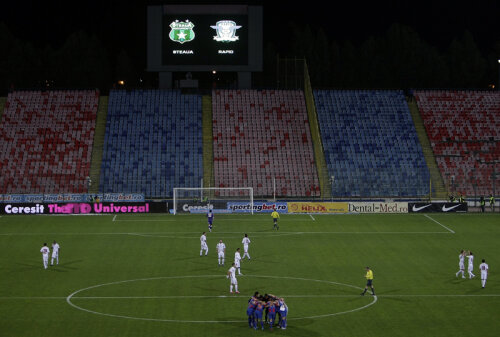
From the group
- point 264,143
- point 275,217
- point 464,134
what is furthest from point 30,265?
point 464,134

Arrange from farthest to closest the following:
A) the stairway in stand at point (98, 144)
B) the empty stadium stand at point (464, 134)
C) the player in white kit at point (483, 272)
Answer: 1. the empty stadium stand at point (464, 134)
2. the stairway in stand at point (98, 144)
3. the player in white kit at point (483, 272)

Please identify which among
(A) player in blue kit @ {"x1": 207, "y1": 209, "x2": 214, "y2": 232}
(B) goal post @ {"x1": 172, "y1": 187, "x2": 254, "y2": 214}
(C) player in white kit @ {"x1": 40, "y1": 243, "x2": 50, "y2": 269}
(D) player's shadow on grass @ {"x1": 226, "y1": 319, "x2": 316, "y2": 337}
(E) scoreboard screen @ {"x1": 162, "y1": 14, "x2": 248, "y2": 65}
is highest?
(E) scoreboard screen @ {"x1": 162, "y1": 14, "x2": 248, "y2": 65}

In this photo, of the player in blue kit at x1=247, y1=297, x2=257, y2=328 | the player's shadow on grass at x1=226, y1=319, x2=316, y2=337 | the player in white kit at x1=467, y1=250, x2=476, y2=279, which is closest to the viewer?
the player's shadow on grass at x1=226, y1=319, x2=316, y2=337

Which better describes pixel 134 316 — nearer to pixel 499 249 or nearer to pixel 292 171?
pixel 499 249

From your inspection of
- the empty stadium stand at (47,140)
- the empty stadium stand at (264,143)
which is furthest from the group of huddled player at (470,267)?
the empty stadium stand at (47,140)

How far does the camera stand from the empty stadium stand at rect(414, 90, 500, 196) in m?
80.8

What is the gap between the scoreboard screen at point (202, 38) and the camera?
8700 centimetres

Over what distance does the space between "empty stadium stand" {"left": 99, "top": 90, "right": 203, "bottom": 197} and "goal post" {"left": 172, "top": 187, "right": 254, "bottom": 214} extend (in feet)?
6.84

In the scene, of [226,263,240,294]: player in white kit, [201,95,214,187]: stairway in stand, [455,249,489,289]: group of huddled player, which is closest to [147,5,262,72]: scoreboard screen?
[201,95,214,187]: stairway in stand

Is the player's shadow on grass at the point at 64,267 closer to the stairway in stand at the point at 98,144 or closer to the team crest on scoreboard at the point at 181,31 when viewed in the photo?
the stairway in stand at the point at 98,144

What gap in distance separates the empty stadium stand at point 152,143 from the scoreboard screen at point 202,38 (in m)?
5.24

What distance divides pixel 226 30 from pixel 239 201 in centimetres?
2394

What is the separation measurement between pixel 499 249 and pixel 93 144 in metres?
46.7

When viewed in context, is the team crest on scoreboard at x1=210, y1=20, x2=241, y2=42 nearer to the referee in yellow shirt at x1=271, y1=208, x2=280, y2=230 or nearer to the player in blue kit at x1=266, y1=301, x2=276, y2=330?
the referee in yellow shirt at x1=271, y1=208, x2=280, y2=230
